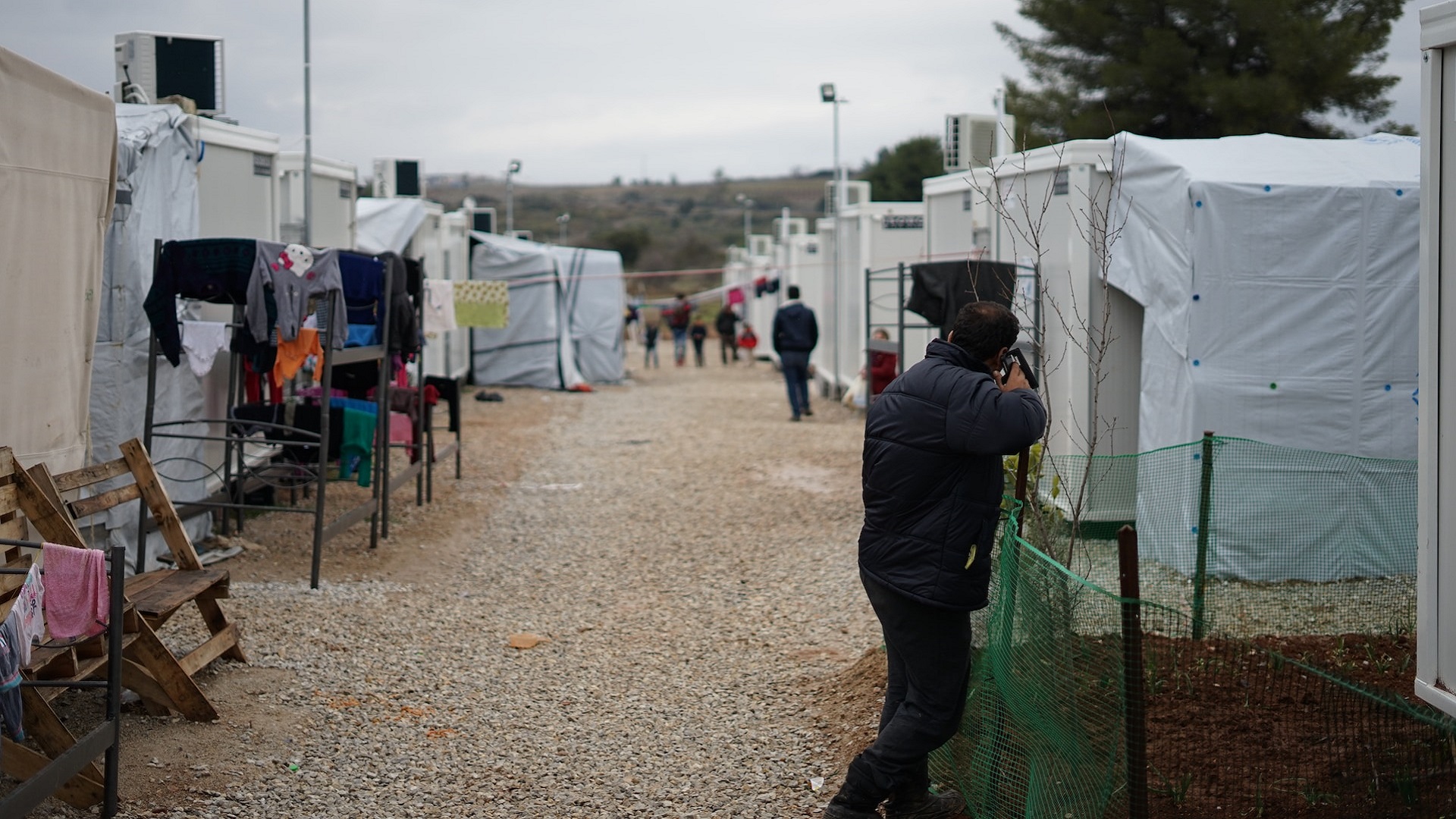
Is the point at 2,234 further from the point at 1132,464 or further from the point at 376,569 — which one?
the point at 1132,464

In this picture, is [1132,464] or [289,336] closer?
A: [289,336]

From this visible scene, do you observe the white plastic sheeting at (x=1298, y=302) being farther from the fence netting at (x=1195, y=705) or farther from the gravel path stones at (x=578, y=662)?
the gravel path stones at (x=578, y=662)

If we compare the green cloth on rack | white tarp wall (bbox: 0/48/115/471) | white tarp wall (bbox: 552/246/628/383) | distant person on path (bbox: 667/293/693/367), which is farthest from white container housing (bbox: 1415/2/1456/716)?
distant person on path (bbox: 667/293/693/367)

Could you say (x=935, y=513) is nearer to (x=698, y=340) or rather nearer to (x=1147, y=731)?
(x=1147, y=731)

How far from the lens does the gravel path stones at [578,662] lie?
4.59m

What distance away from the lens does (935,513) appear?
3746mm

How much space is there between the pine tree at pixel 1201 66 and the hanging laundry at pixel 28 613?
17.3 m

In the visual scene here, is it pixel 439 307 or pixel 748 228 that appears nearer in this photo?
pixel 439 307

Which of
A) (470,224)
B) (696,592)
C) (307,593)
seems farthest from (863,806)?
(470,224)

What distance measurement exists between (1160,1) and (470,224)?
40.5ft

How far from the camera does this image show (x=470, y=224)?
22.6 metres

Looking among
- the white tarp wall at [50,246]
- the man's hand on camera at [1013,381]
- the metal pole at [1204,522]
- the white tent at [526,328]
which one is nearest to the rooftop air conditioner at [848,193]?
the white tent at [526,328]

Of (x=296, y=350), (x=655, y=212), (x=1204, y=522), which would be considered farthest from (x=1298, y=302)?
(x=655, y=212)

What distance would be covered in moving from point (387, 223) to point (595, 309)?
671 centimetres
